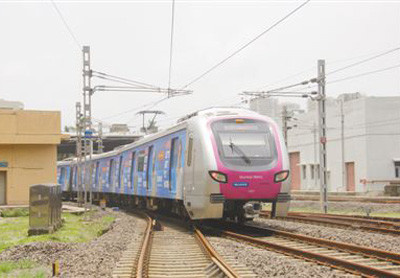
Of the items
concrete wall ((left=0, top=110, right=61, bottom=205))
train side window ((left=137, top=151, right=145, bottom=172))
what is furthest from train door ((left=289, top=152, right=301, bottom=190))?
train side window ((left=137, top=151, right=145, bottom=172))

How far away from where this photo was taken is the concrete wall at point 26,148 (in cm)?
3356

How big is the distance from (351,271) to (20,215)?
2315 centimetres

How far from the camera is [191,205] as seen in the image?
48.0 ft

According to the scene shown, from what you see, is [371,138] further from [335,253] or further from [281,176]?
[335,253]

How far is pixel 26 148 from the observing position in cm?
3472

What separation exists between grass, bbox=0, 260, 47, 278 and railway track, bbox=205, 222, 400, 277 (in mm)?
4221

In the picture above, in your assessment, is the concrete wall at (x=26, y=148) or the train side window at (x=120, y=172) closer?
the train side window at (x=120, y=172)

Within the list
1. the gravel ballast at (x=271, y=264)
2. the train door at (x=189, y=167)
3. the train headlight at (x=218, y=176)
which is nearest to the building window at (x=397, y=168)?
the train door at (x=189, y=167)

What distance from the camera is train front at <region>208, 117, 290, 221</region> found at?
14.0 m

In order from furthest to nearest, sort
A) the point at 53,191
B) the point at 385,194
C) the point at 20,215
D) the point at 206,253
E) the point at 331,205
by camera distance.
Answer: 1. the point at 385,194
2. the point at 331,205
3. the point at 20,215
4. the point at 53,191
5. the point at 206,253

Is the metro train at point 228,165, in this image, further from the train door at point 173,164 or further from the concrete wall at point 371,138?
the concrete wall at point 371,138

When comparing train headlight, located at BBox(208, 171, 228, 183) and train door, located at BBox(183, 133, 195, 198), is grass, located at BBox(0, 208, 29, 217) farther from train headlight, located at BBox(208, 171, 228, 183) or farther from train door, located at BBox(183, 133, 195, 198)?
train headlight, located at BBox(208, 171, 228, 183)

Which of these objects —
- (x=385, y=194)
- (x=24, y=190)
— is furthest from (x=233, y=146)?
(x=385, y=194)

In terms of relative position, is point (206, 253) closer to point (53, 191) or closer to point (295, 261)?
point (295, 261)
